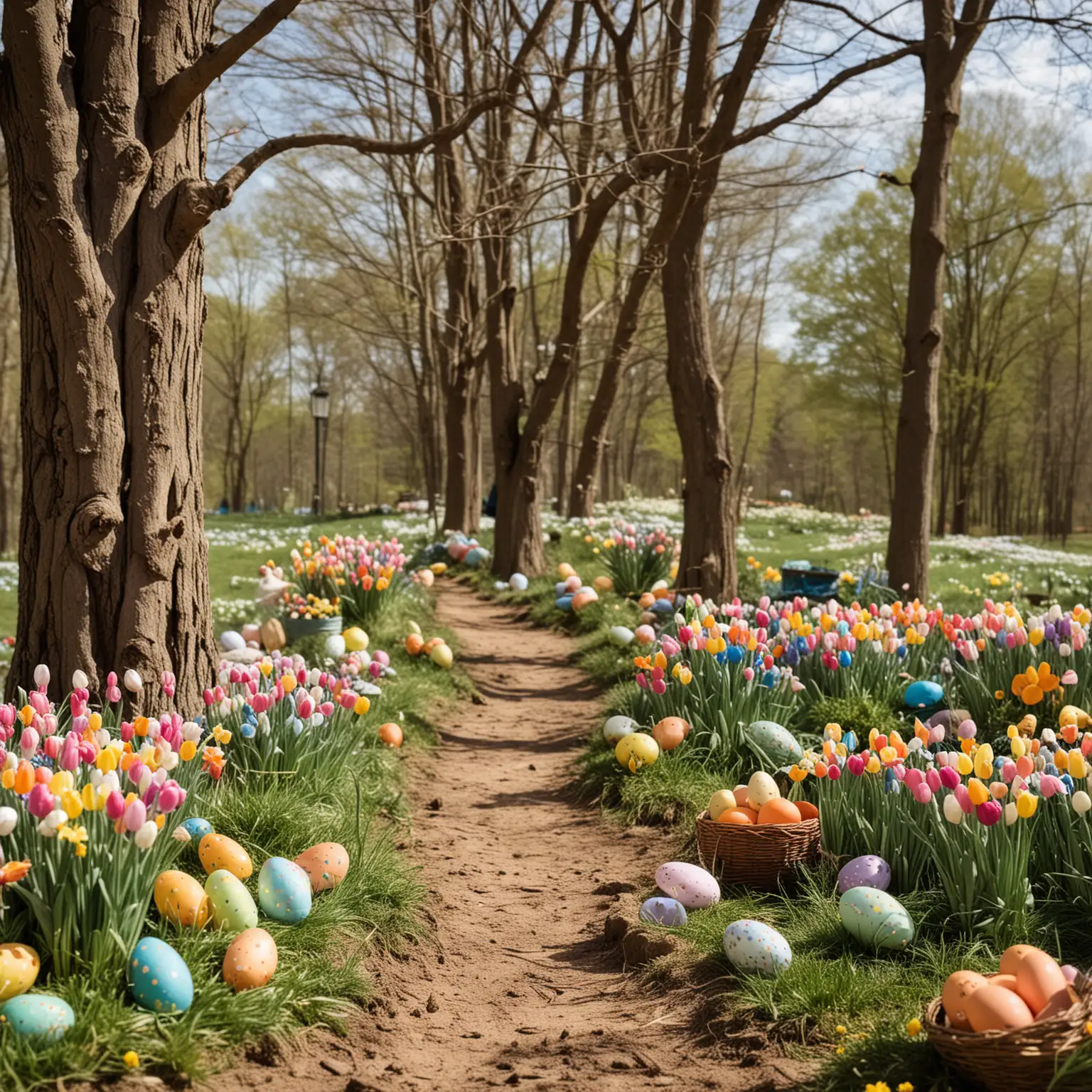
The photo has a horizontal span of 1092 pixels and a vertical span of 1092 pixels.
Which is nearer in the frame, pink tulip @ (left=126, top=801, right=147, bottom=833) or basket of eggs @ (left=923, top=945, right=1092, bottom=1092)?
basket of eggs @ (left=923, top=945, right=1092, bottom=1092)

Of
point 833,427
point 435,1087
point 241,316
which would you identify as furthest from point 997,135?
point 435,1087

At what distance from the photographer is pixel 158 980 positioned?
2762 mm

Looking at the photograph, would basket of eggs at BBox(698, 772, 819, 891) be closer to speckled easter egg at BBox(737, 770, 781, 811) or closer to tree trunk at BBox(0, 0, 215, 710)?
speckled easter egg at BBox(737, 770, 781, 811)

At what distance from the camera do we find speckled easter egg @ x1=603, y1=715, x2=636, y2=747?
5676 millimetres

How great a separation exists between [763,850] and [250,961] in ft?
6.33

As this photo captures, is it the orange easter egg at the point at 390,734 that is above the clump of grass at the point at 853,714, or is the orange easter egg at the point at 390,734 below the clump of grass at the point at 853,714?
below

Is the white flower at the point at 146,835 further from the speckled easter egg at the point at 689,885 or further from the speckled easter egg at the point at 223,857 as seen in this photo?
the speckled easter egg at the point at 689,885

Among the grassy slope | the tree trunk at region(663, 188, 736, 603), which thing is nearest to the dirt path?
the grassy slope

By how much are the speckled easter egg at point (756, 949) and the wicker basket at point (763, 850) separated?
64 centimetres

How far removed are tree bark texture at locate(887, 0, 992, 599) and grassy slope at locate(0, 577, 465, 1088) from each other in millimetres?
5144

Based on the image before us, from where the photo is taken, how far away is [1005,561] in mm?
14875

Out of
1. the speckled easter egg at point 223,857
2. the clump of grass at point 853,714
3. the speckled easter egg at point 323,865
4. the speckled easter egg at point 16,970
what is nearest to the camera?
the speckled easter egg at point 16,970

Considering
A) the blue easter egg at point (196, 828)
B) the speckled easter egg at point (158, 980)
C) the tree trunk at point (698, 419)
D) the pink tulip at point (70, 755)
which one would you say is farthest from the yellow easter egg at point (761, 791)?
the tree trunk at point (698, 419)

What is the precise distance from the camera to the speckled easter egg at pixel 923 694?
579cm
